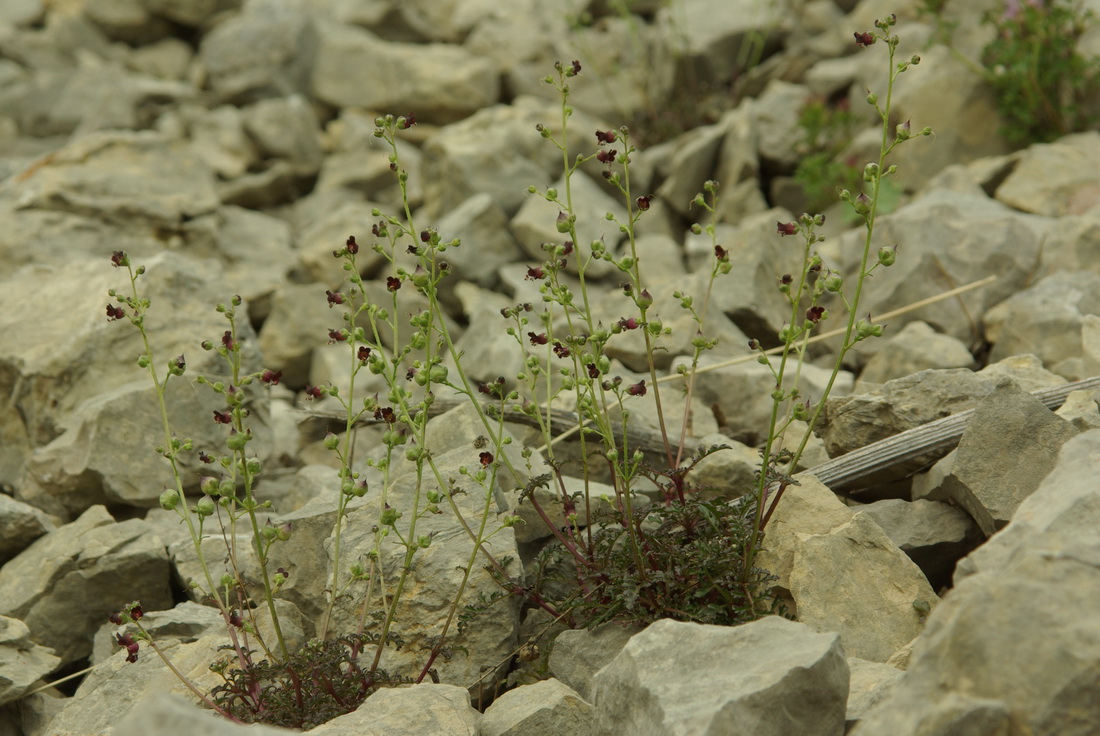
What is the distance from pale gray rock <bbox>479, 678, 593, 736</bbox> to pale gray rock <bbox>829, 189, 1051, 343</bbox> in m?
3.67

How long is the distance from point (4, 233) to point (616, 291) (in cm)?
421

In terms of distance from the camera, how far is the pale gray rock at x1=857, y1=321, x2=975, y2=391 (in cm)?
527

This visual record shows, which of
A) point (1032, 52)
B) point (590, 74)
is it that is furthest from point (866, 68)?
point (590, 74)

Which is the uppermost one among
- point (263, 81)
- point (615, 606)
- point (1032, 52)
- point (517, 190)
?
point (1032, 52)

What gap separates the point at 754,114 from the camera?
851cm

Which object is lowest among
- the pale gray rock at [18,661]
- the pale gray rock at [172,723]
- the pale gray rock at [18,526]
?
the pale gray rock at [18,526]

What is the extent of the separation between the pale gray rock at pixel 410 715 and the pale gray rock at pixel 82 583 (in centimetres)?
171

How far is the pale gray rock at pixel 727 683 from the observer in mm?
2525

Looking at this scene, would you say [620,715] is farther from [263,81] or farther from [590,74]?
[263,81]

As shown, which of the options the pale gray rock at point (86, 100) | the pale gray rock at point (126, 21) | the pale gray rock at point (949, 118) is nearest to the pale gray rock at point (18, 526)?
the pale gray rock at point (949, 118)

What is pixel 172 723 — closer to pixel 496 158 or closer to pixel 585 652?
pixel 585 652

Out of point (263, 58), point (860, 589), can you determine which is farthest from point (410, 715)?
point (263, 58)

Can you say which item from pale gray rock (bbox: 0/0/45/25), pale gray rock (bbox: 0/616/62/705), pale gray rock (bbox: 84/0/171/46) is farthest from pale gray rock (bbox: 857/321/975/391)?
pale gray rock (bbox: 0/0/45/25)

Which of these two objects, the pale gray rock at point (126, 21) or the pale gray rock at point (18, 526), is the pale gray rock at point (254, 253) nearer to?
the pale gray rock at point (18, 526)
